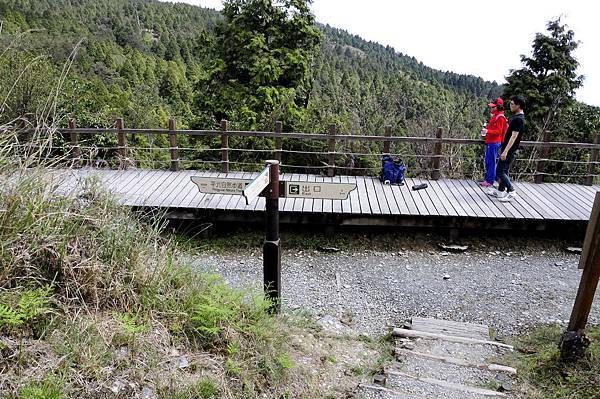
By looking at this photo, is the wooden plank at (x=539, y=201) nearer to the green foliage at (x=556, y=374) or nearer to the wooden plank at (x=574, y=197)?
the wooden plank at (x=574, y=197)

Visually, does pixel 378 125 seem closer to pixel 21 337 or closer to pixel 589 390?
pixel 589 390

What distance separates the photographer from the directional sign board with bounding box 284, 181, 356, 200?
294 cm

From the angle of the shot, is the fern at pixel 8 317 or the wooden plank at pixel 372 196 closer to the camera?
the fern at pixel 8 317

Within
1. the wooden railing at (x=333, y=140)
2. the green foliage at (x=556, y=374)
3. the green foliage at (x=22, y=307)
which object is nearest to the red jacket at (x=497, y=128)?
the wooden railing at (x=333, y=140)

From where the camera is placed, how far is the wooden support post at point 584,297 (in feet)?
8.53

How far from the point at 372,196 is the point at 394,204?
0.45 m

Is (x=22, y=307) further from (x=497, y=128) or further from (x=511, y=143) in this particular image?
(x=497, y=128)

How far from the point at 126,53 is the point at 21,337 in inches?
1754

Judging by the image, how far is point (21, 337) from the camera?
169 cm

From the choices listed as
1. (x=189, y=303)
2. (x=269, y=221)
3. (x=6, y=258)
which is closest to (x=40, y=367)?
(x=6, y=258)

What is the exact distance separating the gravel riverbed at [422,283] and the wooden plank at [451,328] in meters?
0.19

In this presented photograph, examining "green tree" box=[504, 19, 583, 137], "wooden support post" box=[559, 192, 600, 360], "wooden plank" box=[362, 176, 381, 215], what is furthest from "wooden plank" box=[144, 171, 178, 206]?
"green tree" box=[504, 19, 583, 137]

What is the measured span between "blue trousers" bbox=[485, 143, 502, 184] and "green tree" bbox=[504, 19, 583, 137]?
10.1 metres

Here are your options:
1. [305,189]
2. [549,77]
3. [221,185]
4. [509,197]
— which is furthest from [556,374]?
[549,77]
